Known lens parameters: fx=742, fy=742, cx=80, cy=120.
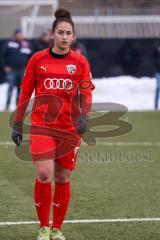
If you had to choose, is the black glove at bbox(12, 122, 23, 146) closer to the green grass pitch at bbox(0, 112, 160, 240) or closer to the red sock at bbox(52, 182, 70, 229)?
the red sock at bbox(52, 182, 70, 229)

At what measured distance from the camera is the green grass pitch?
6.75 m

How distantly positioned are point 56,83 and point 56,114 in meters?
0.27

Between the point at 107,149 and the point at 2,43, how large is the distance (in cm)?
921

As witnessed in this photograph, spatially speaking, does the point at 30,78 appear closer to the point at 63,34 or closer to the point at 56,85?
the point at 56,85

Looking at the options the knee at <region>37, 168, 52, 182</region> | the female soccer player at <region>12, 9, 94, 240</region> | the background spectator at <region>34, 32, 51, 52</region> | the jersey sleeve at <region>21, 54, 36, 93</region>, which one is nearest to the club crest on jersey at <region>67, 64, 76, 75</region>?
the female soccer player at <region>12, 9, 94, 240</region>

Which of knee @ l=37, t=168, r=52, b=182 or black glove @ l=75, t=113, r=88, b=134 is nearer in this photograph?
knee @ l=37, t=168, r=52, b=182

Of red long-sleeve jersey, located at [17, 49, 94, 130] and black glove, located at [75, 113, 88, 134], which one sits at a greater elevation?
red long-sleeve jersey, located at [17, 49, 94, 130]

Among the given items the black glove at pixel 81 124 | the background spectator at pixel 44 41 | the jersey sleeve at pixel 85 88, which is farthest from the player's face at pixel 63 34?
the background spectator at pixel 44 41

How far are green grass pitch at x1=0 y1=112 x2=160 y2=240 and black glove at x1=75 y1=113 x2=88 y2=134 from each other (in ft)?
3.13

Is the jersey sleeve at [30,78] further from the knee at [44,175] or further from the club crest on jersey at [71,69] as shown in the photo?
the knee at [44,175]

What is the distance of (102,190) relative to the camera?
8.76 m

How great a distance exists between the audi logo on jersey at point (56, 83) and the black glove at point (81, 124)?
29cm

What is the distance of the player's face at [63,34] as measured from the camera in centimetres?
626

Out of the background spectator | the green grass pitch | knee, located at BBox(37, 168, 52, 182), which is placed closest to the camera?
knee, located at BBox(37, 168, 52, 182)
